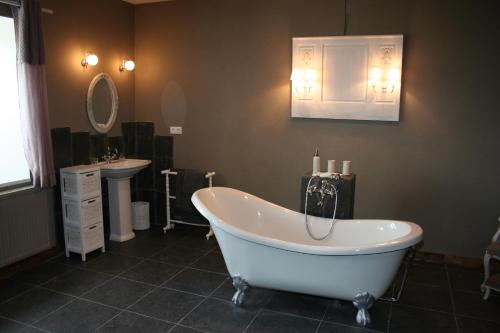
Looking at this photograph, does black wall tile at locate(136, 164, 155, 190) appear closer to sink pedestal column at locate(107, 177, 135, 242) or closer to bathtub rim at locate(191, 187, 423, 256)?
sink pedestal column at locate(107, 177, 135, 242)

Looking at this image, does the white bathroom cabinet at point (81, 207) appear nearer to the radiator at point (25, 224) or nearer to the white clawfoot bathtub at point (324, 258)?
the radiator at point (25, 224)

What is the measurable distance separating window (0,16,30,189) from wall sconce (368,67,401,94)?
320 cm

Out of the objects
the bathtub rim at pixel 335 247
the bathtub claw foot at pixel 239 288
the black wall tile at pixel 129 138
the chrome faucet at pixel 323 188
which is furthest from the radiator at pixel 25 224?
the chrome faucet at pixel 323 188

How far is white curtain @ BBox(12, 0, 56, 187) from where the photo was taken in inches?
136

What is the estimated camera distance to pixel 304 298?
10.7 feet

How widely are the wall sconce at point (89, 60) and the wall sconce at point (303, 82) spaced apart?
78.1 inches

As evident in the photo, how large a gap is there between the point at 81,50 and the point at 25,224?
1.78 metres

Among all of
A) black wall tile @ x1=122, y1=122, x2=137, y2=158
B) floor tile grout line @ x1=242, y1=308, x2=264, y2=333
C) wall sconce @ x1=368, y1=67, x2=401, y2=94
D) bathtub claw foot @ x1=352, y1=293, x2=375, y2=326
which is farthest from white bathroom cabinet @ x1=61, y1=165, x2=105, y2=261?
wall sconce @ x1=368, y1=67, x2=401, y2=94

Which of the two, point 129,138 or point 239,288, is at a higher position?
point 129,138

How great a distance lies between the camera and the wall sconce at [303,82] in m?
4.14

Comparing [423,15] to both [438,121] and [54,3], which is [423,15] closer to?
[438,121]

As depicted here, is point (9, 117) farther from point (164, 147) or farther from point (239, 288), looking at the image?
point (239, 288)

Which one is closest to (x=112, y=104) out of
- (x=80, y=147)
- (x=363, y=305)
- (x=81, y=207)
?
(x=80, y=147)

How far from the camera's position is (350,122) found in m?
4.15
